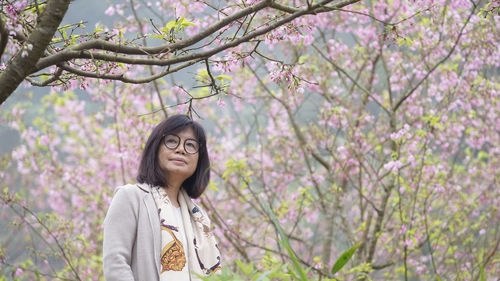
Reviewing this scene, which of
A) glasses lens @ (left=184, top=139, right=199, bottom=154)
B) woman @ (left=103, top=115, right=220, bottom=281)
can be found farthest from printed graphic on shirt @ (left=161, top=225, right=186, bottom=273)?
glasses lens @ (left=184, top=139, right=199, bottom=154)

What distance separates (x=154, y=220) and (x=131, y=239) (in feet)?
0.39

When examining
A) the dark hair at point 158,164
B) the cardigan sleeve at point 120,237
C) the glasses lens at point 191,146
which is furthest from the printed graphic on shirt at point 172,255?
the glasses lens at point 191,146

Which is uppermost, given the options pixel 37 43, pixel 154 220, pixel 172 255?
pixel 37 43

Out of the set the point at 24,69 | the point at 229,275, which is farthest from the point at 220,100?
the point at 229,275

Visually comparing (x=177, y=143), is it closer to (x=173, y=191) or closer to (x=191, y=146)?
(x=191, y=146)

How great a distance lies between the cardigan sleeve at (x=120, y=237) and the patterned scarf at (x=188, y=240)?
0.13 meters

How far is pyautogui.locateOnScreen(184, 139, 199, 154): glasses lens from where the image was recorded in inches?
86.7

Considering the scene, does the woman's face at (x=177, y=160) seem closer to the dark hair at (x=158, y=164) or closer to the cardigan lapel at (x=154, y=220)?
the dark hair at (x=158, y=164)

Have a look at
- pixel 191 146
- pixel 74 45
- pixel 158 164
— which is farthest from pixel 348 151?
pixel 74 45

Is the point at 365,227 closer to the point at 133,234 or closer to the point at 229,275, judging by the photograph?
the point at 133,234

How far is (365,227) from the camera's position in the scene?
4605 mm

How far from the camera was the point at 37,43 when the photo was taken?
1.37m

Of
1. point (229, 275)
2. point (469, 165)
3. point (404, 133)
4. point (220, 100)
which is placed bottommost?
point (229, 275)

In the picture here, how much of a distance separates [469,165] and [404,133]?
363cm
